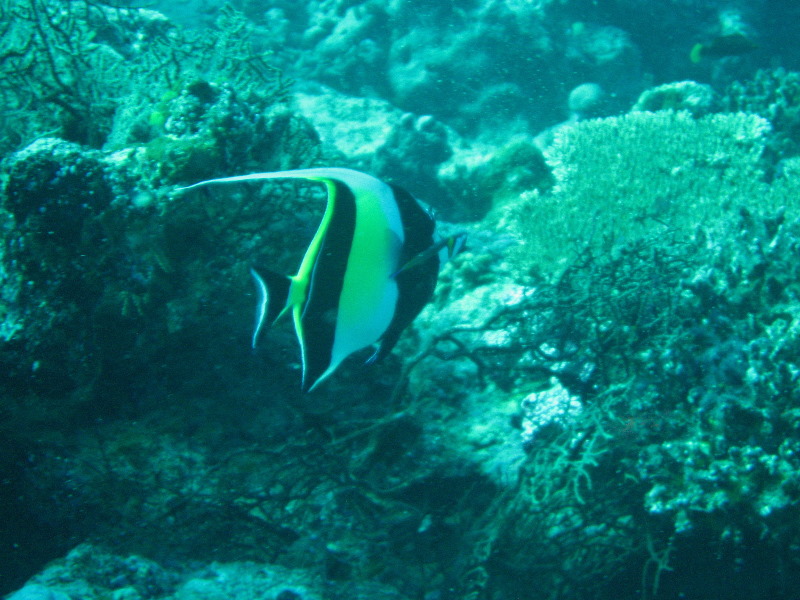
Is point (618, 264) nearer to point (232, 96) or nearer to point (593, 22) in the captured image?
point (232, 96)

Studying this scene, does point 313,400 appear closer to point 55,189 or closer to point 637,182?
point 55,189

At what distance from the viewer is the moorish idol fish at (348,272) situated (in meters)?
1.09

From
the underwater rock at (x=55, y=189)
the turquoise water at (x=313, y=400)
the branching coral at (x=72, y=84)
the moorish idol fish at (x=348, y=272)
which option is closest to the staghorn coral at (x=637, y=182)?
the turquoise water at (x=313, y=400)

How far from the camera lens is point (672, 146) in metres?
4.20

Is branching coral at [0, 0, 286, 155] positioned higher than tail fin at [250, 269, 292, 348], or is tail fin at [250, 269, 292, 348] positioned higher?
branching coral at [0, 0, 286, 155]

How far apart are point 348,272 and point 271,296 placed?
0.63 feet

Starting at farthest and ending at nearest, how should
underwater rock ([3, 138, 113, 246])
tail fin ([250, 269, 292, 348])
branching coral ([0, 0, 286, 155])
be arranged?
1. branching coral ([0, 0, 286, 155])
2. underwater rock ([3, 138, 113, 246])
3. tail fin ([250, 269, 292, 348])

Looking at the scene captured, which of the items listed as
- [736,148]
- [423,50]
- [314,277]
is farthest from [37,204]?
[423,50]

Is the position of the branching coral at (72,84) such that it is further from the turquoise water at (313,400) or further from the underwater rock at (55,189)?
the underwater rock at (55,189)

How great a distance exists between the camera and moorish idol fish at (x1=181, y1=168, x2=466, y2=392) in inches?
42.9

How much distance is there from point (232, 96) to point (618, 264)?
2.35 m

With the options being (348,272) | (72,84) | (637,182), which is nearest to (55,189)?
(72,84)

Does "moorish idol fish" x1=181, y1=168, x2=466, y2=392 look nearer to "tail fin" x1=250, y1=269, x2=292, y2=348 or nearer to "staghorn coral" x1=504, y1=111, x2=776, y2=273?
"tail fin" x1=250, y1=269, x2=292, y2=348

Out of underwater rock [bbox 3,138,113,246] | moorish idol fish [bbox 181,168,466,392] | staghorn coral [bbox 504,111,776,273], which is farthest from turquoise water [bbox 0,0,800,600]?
staghorn coral [bbox 504,111,776,273]
